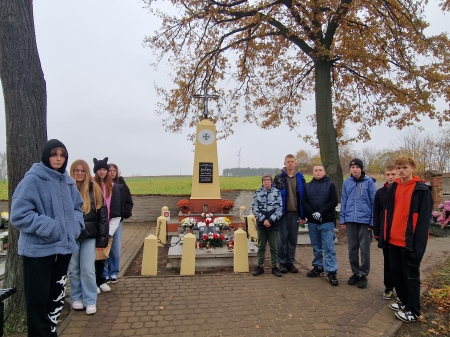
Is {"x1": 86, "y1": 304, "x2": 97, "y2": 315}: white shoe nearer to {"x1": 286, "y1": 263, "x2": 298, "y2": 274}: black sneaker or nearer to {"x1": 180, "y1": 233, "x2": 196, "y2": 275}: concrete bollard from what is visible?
{"x1": 180, "y1": 233, "x2": 196, "y2": 275}: concrete bollard

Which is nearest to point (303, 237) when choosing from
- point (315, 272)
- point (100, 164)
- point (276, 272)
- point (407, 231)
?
point (315, 272)

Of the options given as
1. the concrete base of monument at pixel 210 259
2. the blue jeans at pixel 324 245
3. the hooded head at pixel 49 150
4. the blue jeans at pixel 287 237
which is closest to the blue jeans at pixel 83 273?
the hooded head at pixel 49 150

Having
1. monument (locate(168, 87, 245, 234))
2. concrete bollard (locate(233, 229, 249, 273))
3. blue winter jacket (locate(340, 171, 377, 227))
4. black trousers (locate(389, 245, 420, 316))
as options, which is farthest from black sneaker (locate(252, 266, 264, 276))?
monument (locate(168, 87, 245, 234))

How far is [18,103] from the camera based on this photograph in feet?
11.4

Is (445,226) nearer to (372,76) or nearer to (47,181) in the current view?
(372,76)

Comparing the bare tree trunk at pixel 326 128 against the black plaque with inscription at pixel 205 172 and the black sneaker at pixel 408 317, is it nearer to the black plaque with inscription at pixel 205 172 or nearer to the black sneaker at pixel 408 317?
the black plaque with inscription at pixel 205 172

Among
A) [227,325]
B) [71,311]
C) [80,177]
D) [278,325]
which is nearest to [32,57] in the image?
[80,177]

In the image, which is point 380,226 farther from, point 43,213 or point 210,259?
point 43,213

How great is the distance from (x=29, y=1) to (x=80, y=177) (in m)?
2.08

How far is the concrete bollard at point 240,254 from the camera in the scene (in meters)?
5.34

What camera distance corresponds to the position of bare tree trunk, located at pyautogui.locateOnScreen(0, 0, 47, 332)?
3404 millimetres

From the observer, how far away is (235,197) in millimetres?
12430

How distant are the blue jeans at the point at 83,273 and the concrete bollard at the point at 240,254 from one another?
2.39 m

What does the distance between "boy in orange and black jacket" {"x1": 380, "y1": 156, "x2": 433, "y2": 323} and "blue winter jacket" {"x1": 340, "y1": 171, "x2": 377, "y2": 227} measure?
2.24 ft
